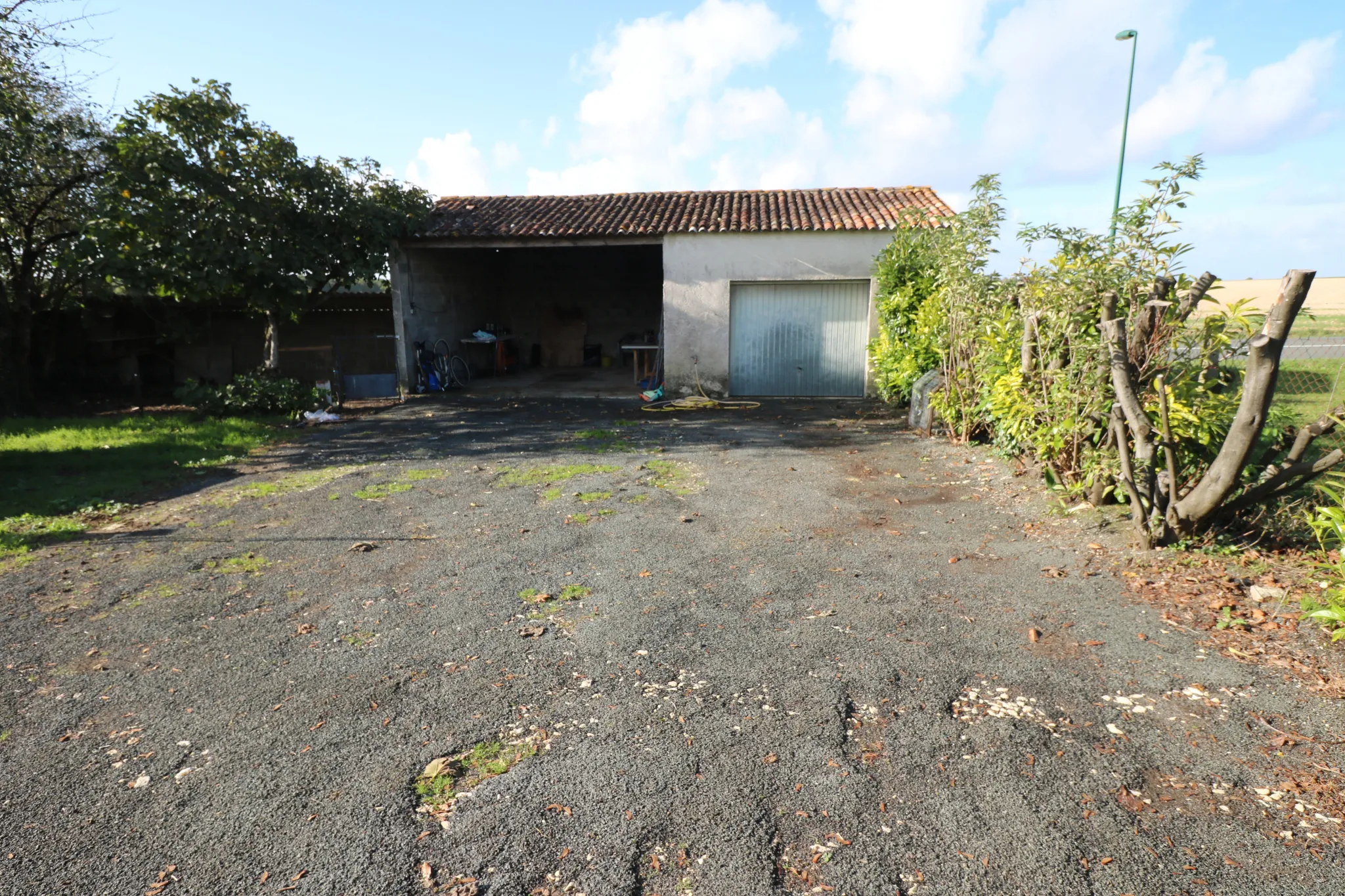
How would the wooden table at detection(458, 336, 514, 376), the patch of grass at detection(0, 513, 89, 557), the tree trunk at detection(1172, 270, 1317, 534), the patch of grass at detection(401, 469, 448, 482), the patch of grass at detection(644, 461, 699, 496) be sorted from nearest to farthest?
the tree trunk at detection(1172, 270, 1317, 534) → the patch of grass at detection(0, 513, 89, 557) → the patch of grass at detection(644, 461, 699, 496) → the patch of grass at detection(401, 469, 448, 482) → the wooden table at detection(458, 336, 514, 376)

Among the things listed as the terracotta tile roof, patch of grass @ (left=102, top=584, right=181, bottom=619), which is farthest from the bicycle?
patch of grass @ (left=102, top=584, right=181, bottom=619)

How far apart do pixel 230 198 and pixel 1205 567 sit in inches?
527

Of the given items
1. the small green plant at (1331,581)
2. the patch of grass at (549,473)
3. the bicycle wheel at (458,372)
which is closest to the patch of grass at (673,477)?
the patch of grass at (549,473)

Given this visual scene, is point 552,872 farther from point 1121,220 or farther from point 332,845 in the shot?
point 1121,220

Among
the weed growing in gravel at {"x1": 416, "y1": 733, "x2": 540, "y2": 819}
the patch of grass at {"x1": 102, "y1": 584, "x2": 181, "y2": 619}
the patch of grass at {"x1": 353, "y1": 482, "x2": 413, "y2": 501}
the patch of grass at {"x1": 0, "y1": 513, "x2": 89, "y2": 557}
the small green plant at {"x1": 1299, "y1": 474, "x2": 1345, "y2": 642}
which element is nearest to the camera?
the weed growing in gravel at {"x1": 416, "y1": 733, "x2": 540, "y2": 819}

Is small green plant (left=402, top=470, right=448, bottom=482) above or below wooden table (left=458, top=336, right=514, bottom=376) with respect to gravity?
below

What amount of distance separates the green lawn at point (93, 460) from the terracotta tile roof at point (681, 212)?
618cm

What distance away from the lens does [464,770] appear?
299 cm

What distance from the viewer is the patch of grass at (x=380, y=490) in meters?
7.31

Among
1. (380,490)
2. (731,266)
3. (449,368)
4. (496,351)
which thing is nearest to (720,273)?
(731,266)

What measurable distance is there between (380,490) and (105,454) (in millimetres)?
4614

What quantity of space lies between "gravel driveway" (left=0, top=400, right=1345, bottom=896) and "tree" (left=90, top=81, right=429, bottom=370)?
743 cm

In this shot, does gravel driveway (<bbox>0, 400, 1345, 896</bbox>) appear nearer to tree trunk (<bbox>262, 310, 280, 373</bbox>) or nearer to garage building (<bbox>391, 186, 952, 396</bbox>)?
tree trunk (<bbox>262, 310, 280, 373</bbox>)

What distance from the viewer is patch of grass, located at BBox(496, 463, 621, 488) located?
7.83 meters
